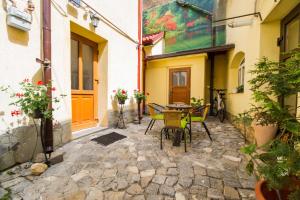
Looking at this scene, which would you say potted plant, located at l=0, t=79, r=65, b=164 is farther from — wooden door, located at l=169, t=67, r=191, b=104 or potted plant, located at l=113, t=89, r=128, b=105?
wooden door, located at l=169, t=67, r=191, b=104

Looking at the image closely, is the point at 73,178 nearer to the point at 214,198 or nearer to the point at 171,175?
the point at 171,175

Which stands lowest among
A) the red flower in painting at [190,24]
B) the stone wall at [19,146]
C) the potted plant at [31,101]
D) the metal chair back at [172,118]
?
the stone wall at [19,146]

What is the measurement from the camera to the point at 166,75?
21.2 ft

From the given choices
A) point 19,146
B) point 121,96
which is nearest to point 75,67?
point 121,96

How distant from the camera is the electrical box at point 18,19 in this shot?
1.98 m

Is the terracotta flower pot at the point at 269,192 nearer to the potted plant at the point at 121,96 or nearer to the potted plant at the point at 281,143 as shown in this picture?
the potted plant at the point at 281,143

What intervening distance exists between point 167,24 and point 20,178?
337 inches

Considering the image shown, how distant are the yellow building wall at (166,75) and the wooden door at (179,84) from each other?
0.50ft

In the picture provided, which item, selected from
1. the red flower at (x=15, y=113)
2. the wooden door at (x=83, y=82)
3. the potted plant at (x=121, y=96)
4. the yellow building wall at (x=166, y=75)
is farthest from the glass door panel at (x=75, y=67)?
the yellow building wall at (x=166, y=75)

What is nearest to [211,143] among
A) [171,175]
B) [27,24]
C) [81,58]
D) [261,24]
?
[171,175]

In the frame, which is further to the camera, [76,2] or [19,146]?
[76,2]

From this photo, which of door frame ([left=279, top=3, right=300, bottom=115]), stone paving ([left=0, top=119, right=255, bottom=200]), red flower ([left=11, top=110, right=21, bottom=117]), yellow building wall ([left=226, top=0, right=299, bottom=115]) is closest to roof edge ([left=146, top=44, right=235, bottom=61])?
yellow building wall ([left=226, top=0, right=299, bottom=115])

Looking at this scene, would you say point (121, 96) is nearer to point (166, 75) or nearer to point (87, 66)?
point (87, 66)

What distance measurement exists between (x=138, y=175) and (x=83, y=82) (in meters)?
2.61
